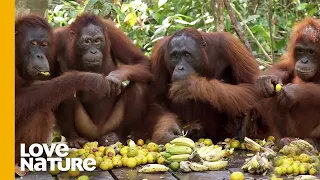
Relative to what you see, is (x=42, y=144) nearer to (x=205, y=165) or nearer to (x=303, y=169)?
(x=205, y=165)

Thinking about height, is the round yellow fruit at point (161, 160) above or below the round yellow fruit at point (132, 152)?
below

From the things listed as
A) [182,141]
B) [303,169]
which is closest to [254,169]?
[303,169]

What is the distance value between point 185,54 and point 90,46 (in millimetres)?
827

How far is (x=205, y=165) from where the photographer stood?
170 inches

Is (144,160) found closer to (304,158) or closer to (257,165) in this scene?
(257,165)

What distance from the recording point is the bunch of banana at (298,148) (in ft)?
15.6

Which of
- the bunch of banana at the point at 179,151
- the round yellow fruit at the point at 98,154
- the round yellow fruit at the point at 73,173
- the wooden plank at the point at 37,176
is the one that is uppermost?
the bunch of banana at the point at 179,151

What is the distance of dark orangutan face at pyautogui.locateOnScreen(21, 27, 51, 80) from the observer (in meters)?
4.63

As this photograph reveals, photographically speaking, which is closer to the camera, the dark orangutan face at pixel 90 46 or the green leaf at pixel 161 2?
the dark orangutan face at pixel 90 46

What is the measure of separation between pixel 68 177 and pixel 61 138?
159 cm

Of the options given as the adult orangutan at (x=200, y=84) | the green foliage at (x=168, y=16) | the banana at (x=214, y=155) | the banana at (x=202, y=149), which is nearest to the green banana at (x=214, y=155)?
the banana at (x=214, y=155)

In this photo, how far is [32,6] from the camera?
5.42 meters

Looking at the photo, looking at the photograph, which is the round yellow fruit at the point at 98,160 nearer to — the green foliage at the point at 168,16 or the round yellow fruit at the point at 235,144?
the round yellow fruit at the point at 235,144

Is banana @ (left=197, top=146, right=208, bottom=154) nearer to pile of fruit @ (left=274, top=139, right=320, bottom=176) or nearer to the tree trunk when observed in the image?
pile of fruit @ (left=274, top=139, right=320, bottom=176)
